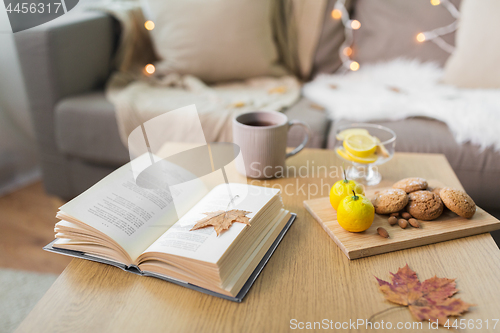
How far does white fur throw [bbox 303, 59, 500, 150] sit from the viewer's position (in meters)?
1.17

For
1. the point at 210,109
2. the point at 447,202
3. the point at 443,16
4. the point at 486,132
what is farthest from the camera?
the point at 443,16

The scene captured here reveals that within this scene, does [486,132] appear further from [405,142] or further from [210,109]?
[210,109]

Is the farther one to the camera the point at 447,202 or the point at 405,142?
the point at 405,142

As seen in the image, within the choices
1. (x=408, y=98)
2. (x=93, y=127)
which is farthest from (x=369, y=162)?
(x=93, y=127)

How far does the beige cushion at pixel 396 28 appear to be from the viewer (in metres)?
1.53

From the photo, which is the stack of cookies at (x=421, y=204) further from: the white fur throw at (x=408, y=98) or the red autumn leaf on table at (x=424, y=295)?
the white fur throw at (x=408, y=98)

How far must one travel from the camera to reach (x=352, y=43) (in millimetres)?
1680

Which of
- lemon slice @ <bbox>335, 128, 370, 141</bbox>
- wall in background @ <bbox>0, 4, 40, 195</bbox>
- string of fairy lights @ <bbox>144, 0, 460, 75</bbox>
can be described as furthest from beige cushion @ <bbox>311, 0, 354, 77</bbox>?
wall in background @ <bbox>0, 4, 40, 195</bbox>

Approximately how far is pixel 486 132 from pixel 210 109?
3.08 feet

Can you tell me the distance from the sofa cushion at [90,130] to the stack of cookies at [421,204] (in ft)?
3.49

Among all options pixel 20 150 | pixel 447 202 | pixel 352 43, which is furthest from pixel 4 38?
pixel 447 202

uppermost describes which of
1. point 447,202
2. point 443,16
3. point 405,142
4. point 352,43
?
point 443,16

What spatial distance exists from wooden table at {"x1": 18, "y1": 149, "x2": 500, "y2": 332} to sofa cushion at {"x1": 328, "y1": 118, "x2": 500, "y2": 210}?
62 cm

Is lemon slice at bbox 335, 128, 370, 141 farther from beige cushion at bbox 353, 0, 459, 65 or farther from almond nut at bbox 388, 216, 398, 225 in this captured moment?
beige cushion at bbox 353, 0, 459, 65
